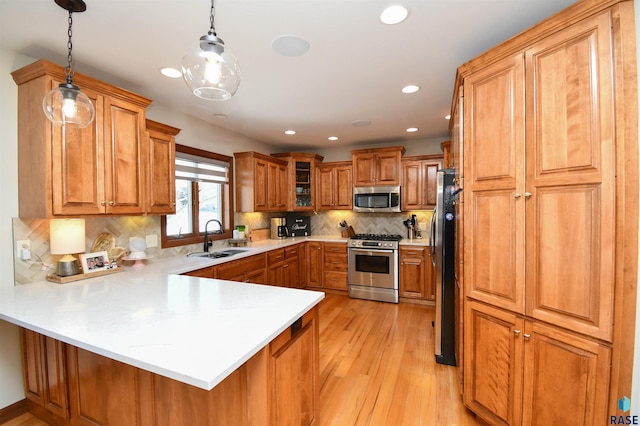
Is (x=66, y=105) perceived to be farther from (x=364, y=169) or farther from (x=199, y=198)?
(x=364, y=169)

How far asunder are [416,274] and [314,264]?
5.39 feet

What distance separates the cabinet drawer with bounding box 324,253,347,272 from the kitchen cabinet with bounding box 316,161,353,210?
89 centimetres

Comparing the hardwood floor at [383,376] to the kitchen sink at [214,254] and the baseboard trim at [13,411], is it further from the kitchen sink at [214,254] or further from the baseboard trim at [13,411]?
the kitchen sink at [214,254]

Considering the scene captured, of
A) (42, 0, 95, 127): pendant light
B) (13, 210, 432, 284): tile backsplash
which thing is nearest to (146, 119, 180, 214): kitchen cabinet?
(13, 210, 432, 284): tile backsplash

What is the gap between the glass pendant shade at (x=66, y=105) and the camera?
4.65ft

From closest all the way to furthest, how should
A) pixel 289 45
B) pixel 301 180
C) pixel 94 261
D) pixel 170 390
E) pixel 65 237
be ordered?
pixel 170 390 → pixel 289 45 → pixel 65 237 → pixel 94 261 → pixel 301 180

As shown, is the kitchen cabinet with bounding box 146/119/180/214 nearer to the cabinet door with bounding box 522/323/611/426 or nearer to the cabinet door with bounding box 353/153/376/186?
the cabinet door with bounding box 353/153/376/186

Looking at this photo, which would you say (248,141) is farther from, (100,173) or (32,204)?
(32,204)

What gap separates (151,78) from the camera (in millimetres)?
2342

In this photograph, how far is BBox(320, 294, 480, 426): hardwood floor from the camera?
1.87m

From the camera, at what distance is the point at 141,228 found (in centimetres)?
276

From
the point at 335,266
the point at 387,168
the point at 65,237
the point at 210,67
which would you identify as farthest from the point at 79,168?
the point at 387,168

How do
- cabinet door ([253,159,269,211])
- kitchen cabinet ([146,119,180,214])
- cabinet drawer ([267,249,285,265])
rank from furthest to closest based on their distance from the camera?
cabinet door ([253,159,269,211]), cabinet drawer ([267,249,285,265]), kitchen cabinet ([146,119,180,214])

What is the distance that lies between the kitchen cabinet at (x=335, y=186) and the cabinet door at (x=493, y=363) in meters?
3.19
